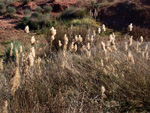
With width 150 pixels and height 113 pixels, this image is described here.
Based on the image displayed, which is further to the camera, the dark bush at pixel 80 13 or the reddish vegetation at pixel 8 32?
the dark bush at pixel 80 13

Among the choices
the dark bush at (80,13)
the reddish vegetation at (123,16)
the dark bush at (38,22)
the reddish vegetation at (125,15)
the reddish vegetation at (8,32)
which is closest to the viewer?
the reddish vegetation at (8,32)

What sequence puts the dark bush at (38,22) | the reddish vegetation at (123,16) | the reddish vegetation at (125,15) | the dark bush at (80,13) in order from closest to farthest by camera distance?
the reddish vegetation at (123,16), the reddish vegetation at (125,15), the dark bush at (38,22), the dark bush at (80,13)

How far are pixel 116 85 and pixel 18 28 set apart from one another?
31.9ft

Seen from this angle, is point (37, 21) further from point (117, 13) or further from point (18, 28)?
point (117, 13)

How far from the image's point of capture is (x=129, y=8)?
11469 mm

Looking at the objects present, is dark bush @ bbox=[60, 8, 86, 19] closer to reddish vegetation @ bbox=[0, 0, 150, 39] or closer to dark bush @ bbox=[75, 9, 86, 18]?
dark bush @ bbox=[75, 9, 86, 18]

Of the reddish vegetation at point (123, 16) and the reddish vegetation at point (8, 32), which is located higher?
the reddish vegetation at point (123, 16)

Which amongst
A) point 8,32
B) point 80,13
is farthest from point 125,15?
point 8,32

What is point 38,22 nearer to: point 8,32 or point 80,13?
point 8,32

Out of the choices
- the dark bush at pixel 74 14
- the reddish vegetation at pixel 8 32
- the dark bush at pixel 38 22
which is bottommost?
the reddish vegetation at pixel 8 32

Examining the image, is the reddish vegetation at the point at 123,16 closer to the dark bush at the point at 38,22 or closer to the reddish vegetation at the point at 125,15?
the reddish vegetation at the point at 125,15

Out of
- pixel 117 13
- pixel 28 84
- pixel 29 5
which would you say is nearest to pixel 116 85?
pixel 28 84

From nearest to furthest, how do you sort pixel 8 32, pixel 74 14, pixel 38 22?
pixel 8 32
pixel 38 22
pixel 74 14

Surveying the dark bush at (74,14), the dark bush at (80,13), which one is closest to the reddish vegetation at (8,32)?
the dark bush at (74,14)
